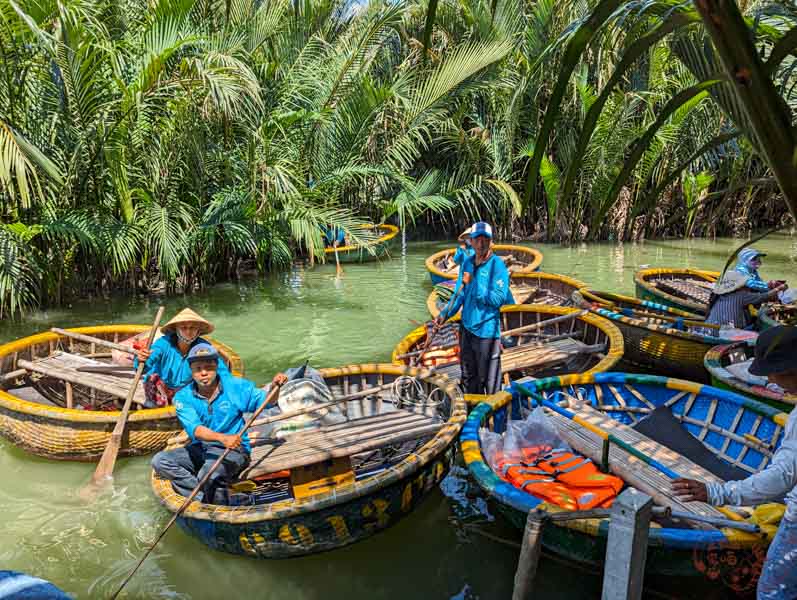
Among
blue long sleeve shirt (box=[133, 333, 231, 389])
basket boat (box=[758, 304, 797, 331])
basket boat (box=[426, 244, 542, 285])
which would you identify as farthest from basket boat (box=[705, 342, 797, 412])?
basket boat (box=[426, 244, 542, 285])

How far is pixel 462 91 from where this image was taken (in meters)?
11.6

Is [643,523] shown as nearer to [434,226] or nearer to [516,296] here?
[516,296]

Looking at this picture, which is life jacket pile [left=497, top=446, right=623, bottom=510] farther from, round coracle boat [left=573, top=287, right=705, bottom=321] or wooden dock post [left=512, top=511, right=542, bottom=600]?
round coracle boat [left=573, top=287, right=705, bottom=321]

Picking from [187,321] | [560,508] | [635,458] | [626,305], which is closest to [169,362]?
[187,321]

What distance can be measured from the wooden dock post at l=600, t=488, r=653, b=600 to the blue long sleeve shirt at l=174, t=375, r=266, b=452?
2.33m

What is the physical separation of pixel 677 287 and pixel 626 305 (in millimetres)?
1418

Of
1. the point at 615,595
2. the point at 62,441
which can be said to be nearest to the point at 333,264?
the point at 62,441

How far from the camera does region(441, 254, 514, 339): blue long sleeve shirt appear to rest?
4.51 meters

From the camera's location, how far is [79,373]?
5.47 meters

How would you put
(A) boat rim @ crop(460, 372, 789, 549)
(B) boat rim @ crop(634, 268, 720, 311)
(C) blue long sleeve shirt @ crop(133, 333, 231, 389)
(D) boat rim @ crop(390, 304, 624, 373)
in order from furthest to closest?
1. (B) boat rim @ crop(634, 268, 720, 311)
2. (D) boat rim @ crop(390, 304, 624, 373)
3. (C) blue long sleeve shirt @ crop(133, 333, 231, 389)
4. (A) boat rim @ crop(460, 372, 789, 549)

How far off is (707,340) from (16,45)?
8.49 meters

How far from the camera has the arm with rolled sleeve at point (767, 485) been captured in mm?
2207

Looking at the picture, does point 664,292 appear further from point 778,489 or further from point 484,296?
point 778,489

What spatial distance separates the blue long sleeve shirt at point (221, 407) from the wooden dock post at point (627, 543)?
7.64ft
